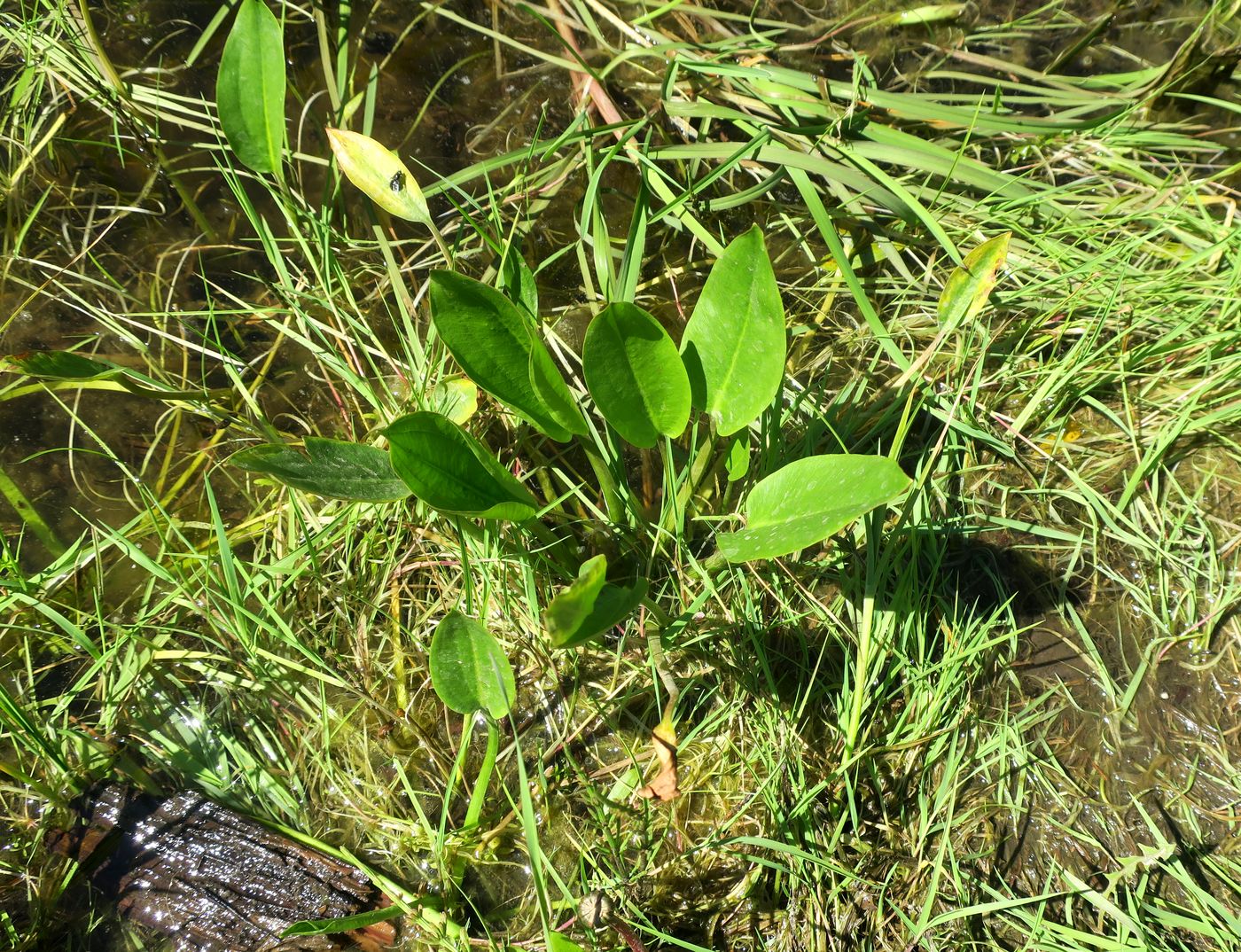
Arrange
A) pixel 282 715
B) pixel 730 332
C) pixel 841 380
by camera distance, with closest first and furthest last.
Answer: pixel 730 332 < pixel 282 715 < pixel 841 380

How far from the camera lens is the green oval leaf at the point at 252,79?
1.29 metres

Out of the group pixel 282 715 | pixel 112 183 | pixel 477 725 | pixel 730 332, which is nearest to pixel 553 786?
pixel 477 725

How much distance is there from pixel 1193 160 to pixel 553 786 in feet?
5.81

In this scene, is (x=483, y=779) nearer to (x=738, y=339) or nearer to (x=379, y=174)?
(x=738, y=339)

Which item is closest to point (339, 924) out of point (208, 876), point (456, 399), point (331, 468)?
point (208, 876)

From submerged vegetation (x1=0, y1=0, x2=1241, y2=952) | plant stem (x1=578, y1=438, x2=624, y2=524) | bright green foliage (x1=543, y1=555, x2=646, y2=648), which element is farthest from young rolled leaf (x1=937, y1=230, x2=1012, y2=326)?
bright green foliage (x1=543, y1=555, x2=646, y2=648)

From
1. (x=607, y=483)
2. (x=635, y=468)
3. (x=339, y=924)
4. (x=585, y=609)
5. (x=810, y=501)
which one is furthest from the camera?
(x=635, y=468)

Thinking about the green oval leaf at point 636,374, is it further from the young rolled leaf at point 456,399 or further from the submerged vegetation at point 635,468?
the young rolled leaf at point 456,399

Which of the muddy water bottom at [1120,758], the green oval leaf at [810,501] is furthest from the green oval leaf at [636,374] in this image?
the muddy water bottom at [1120,758]

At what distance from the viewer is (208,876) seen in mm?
1270

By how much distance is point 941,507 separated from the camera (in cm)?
143

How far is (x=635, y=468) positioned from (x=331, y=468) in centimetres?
60

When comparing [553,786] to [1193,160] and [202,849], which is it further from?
[1193,160]

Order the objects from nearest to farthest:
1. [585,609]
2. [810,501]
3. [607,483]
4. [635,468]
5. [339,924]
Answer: [585,609] → [810,501] → [339,924] → [607,483] → [635,468]
